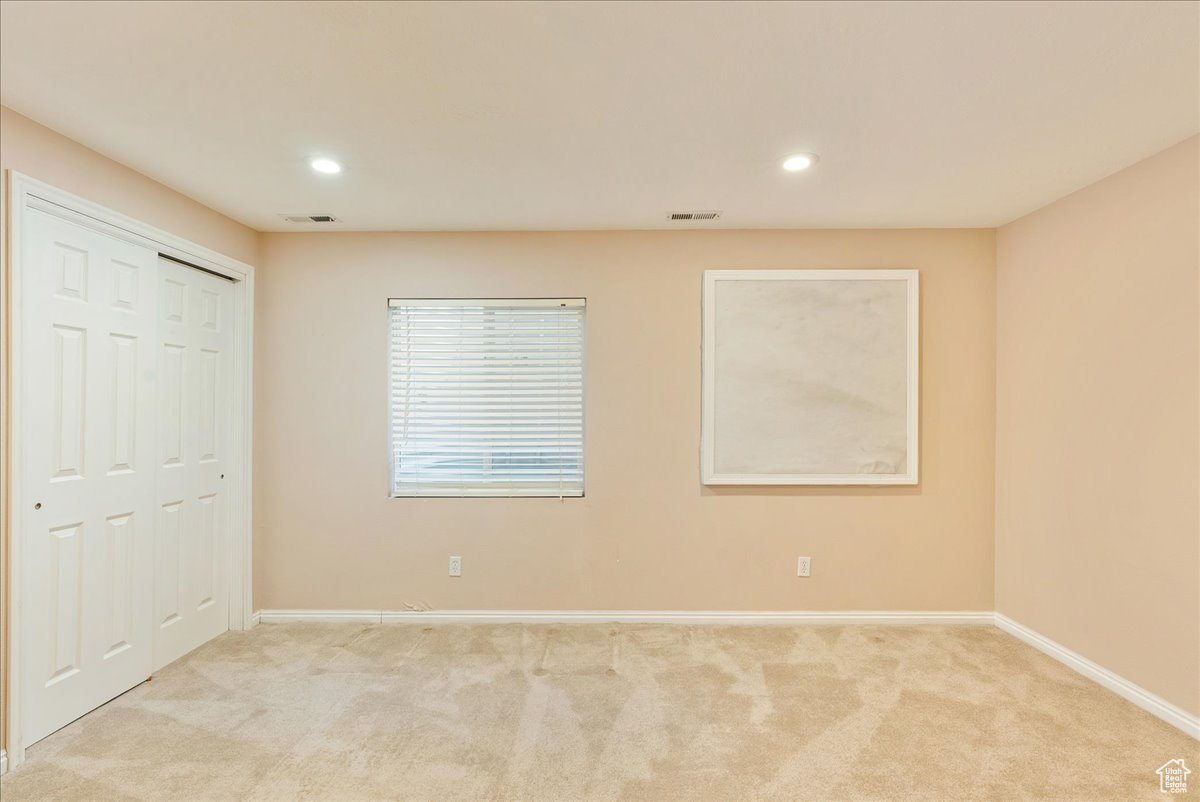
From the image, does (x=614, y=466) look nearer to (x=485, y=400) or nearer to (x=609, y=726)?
(x=485, y=400)

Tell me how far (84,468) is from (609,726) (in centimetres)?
255

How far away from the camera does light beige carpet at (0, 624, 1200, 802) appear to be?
196cm

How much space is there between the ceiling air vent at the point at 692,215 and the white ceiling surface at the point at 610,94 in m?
0.25

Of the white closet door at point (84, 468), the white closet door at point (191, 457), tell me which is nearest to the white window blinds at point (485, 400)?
the white closet door at point (191, 457)

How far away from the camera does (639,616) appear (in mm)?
3451

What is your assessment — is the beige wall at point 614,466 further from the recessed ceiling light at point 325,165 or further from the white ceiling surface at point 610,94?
the recessed ceiling light at point 325,165

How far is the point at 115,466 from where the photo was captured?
2.54m

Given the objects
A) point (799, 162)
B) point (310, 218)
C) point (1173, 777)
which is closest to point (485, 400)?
point (310, 218)

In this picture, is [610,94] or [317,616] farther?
[317,616]

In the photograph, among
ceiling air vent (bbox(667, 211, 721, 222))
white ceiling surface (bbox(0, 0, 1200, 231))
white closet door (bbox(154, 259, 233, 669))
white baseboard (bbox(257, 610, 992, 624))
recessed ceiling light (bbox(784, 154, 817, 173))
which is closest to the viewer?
white ceiling surface (bbox(0, 0, 1200, 231))

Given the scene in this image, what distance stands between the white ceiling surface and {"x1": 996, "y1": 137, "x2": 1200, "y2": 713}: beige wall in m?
0.31

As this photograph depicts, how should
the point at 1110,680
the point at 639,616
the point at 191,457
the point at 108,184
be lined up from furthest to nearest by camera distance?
the point at 639,616
the point at 191,457
the point at 1110,680
the point at 108,184

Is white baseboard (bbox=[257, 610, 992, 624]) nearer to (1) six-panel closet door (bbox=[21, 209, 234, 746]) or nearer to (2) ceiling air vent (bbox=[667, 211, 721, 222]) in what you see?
(1) six-panel closet door (bbox=[21, 209, 234, 746])

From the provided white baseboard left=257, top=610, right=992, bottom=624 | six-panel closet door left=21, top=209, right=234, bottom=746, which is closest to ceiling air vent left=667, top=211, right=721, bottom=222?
white baseboard left=257, top=610, right=992, bottom=624
